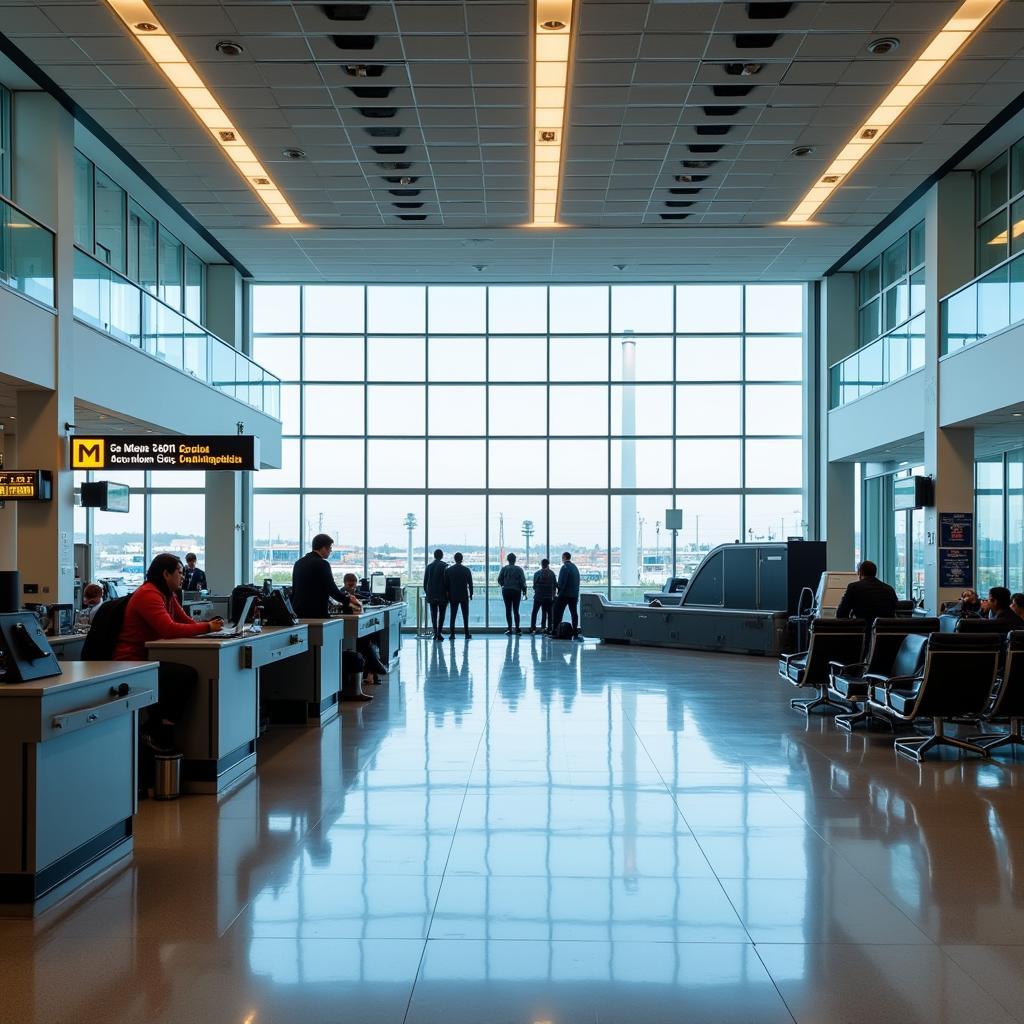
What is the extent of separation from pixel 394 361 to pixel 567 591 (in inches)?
251

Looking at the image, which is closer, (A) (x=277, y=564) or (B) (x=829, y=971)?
(B) (x=829, y=971)

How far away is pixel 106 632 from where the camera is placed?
7.13m

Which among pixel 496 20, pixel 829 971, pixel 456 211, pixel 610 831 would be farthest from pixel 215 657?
pixel 456 211

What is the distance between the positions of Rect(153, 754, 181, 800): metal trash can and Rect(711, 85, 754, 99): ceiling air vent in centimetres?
922

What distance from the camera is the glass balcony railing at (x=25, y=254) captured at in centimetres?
1106

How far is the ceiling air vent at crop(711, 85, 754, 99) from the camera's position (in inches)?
468

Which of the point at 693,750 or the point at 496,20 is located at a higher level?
the point at 496,20

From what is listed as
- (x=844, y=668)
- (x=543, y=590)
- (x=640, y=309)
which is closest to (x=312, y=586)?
(x=844, y=668)

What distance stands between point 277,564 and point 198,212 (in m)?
8.01

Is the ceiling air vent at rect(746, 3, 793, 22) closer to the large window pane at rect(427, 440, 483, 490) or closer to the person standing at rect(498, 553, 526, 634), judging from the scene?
the person standing at rect(498, 553, 526, 634)

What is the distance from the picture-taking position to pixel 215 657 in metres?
7.06

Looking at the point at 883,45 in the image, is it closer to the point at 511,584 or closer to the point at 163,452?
the point at 163,452

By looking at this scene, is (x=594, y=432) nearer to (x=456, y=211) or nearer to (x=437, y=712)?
(x=456, y=211)

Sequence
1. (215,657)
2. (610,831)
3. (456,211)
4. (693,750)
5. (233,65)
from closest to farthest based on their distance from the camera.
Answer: (610,831)
(215,657)
(693,750)
(233,65)
(456,211)
